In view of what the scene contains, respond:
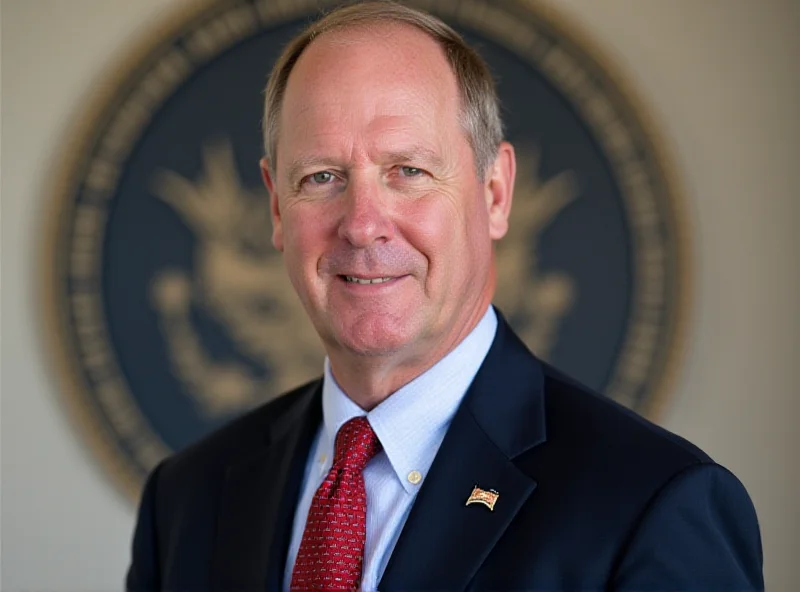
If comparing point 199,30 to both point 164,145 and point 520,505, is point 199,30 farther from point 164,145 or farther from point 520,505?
point 520,505

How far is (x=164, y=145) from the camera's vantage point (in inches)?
118

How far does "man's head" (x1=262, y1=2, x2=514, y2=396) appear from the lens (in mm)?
1528

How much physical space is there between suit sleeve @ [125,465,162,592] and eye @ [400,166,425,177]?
2.37 feet

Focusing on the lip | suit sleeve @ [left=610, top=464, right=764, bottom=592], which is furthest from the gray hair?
suit sleeve @ [left=610, top=464, right=764, bottom=592]

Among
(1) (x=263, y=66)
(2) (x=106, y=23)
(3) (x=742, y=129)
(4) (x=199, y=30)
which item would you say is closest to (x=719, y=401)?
(3) (x=742, y=129)

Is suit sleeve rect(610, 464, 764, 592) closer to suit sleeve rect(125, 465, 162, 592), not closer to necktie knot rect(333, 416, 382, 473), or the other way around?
necktie knot rect(333, 416, 382, 473)

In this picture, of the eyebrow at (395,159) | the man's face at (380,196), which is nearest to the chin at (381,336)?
the man's face at (380,196)

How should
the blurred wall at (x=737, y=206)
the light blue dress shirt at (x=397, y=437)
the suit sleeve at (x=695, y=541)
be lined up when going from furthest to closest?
the blurred wall at (x=737, y=206)
the light blue dress shirt at (x=397, y=437)
the suit sleeve at (x=695, y=541)

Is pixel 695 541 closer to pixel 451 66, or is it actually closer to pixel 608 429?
pixel 608 429

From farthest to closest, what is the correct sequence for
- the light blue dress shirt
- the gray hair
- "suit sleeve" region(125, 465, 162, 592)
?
"suit sleeve" region(125, 465, 162, 592) → the gray hair → the light blue dress shirt

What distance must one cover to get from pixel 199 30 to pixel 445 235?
1645mm

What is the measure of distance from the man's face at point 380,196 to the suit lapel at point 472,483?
11cm

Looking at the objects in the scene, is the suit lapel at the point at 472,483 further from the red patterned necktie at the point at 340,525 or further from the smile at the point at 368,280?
the smile at the point at 368,280

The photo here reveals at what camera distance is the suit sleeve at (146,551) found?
181cm
